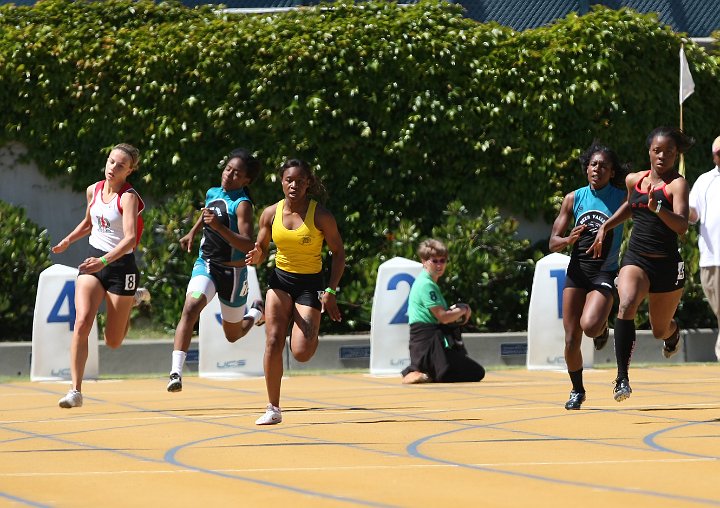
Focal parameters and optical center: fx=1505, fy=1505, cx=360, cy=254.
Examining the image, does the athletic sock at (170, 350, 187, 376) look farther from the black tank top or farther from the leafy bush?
the leafy bush

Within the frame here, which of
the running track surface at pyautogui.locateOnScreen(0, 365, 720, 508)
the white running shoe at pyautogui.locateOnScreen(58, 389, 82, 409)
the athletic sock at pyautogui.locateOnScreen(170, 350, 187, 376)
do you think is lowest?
the running track surface at pyautogui.locateOnScreen(0, 365, 720, 508)

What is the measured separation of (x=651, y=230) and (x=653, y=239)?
64 mm

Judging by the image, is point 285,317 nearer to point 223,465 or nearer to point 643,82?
point 223,465

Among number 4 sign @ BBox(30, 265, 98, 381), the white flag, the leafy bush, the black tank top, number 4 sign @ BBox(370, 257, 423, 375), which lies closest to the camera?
the black tank top

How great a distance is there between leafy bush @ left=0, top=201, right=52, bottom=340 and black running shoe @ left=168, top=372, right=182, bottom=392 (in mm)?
5545

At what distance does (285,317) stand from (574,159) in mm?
8848

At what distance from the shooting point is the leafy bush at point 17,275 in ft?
54.5

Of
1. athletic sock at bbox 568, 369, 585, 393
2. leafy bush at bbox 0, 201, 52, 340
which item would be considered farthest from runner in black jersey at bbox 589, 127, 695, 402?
leafy bush at bbox 0, 201, 52, 340

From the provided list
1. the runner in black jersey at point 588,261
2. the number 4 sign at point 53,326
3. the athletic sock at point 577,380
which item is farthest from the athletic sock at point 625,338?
the number 4 sign at point 53,326

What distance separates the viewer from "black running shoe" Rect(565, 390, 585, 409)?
35.7 ft

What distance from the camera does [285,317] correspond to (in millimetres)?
10148

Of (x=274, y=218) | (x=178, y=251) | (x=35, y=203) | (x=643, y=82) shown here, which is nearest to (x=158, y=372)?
(x=178, y=251)

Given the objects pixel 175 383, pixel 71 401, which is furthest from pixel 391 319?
pixel 71 401

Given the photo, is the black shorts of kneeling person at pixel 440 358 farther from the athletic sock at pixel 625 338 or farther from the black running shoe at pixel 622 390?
the black running shoe at pixel 622 390
